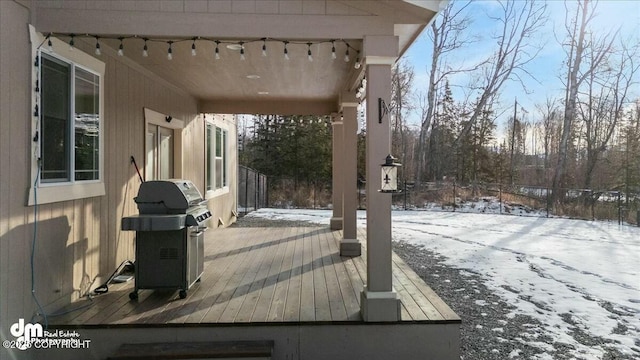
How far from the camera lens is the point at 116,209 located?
4715mm

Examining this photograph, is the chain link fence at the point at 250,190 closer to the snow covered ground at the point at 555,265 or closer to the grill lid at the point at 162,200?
the snow covered ground at the point at 555,265

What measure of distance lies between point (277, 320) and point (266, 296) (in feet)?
2.26

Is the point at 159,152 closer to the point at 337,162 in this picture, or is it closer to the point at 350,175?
the point at 350,175

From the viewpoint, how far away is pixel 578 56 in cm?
1872

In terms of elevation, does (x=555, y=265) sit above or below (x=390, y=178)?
below

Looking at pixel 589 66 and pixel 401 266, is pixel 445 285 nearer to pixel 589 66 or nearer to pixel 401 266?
pixel 401 266

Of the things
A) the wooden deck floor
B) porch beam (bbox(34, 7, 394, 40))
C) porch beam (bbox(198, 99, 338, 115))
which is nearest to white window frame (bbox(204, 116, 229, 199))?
porch beam (bbox(198, 99, 338, 115))

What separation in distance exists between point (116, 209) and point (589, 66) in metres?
20.3

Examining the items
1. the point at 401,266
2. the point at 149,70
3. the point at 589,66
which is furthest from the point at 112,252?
the point at 589,66

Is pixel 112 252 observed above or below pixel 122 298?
above

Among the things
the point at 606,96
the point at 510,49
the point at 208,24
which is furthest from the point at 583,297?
the point at 510,49

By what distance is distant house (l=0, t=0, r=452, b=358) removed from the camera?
320cm

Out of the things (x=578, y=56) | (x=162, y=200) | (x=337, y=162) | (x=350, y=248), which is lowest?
(x=350, y=248)

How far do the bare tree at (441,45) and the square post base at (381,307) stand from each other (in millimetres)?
17702
